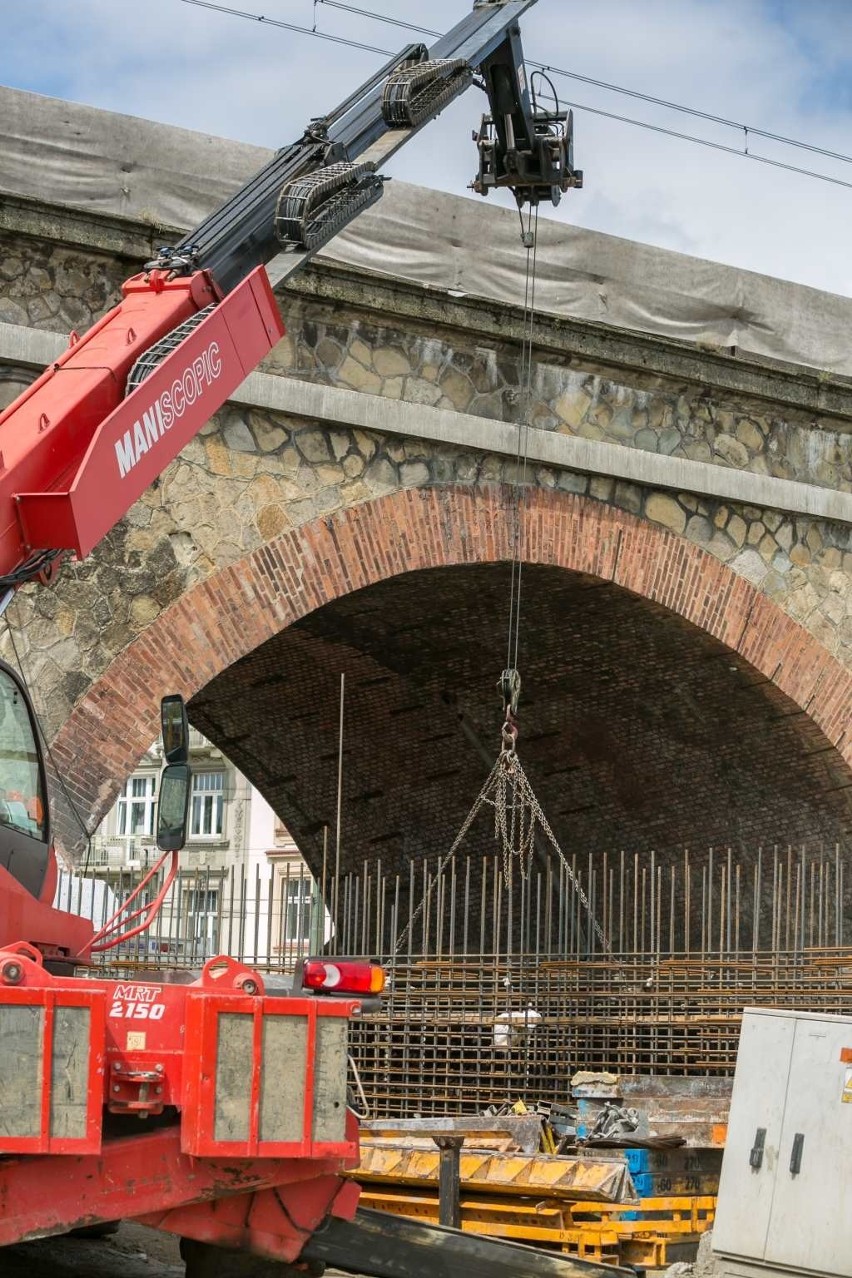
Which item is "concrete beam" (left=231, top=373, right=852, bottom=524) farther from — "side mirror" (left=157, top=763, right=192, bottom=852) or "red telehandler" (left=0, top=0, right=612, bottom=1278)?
"side mirror" (left=157, top=763, right=192, bottom=852)

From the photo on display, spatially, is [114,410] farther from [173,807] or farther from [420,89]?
[420,89]

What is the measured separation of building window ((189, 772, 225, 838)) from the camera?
151 ft

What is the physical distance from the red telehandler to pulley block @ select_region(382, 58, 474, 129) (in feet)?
3.22

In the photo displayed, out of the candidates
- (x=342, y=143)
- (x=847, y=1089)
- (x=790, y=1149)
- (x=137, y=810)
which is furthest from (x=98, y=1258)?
(x=137, y=810)

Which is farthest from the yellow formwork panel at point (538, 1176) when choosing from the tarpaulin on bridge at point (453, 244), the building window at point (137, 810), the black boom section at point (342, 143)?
the building window at point (137, 810)

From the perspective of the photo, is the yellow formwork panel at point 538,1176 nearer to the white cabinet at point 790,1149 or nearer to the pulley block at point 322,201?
the white cabinet at point 790,1149

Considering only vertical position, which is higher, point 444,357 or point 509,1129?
point 444,357

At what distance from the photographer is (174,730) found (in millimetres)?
6234

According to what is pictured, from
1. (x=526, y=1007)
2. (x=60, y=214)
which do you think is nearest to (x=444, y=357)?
(x=60, y=214)

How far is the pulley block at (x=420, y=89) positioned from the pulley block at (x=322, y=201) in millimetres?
373

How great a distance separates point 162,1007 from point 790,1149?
12.5ft

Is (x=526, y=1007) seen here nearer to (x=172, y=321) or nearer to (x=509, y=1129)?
(x=509, y=1129)

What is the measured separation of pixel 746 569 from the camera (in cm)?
1331

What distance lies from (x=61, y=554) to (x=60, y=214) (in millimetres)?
4136
